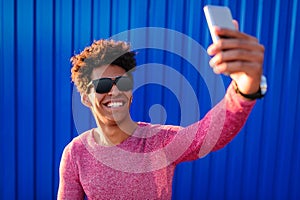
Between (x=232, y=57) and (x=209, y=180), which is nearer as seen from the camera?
(x=232, y=57)

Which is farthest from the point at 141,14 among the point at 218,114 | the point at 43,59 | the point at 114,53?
the point at 218,114

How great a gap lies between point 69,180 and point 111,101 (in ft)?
1.34

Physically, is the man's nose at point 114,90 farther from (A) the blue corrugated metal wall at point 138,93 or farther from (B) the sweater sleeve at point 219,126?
(A) the blue corrugated metal wall at point 138,93

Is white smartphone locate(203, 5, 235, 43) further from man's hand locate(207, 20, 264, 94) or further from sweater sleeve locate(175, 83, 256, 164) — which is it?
sweater sleeve locate(175, 83, 256, 164)

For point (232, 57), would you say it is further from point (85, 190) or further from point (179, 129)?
point (85, 190)

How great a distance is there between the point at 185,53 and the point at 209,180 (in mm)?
1140

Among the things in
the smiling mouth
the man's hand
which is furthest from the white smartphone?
the smiling mouth

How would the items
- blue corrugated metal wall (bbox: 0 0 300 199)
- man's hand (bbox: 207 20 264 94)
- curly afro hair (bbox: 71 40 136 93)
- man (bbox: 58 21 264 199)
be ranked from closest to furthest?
man's hand (bbox: 207 20 264 94) < man (bbox: 58 21 264 199) < curly afro hair (bbox: 71 40 136 93) < blue corrugated metal wall (bbox: 0 0 300 199)

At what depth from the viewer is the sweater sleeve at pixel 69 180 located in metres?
1.74

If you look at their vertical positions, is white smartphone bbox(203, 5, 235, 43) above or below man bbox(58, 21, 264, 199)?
above

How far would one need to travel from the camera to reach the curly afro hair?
1834 mm

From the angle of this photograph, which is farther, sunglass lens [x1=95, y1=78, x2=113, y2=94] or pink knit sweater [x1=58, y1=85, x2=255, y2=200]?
sunglass lens [x1=95, y1=78, x2=113, y2=94]

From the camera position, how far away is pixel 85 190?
171cm

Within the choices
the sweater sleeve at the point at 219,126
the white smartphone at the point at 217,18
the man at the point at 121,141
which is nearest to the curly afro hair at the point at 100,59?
the man at the point at 121,141
